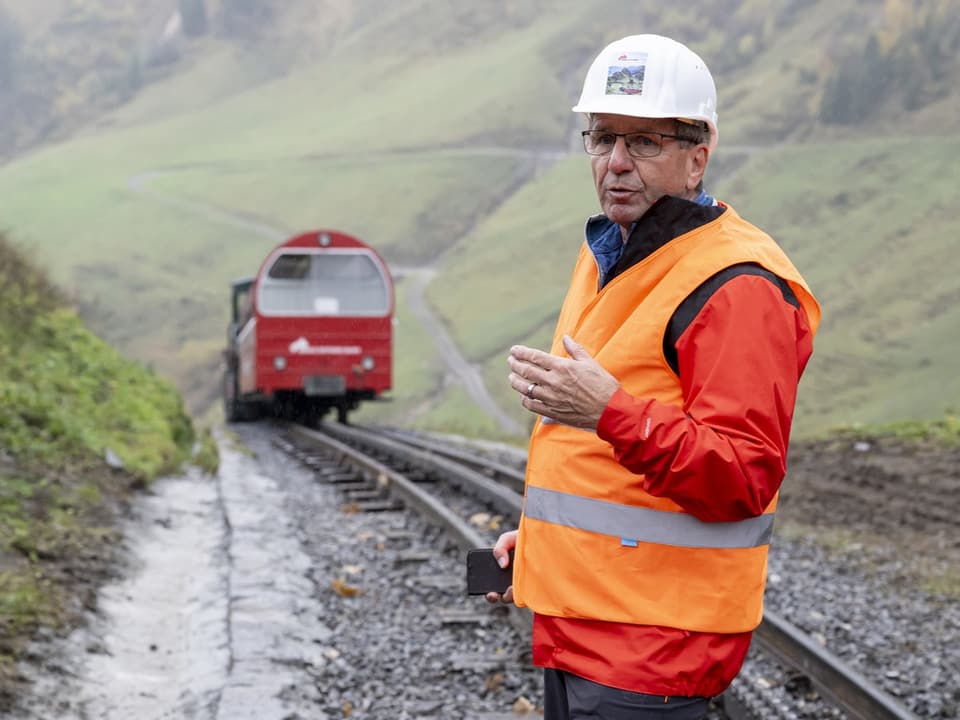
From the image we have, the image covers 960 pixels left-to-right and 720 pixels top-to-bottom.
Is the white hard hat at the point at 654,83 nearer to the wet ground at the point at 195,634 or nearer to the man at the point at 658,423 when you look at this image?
the man at the point at 658,423

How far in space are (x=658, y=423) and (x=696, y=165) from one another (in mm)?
683

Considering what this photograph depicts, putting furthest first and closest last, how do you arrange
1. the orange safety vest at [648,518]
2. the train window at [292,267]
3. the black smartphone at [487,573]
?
the train window at [292,267], the black smartphone at [487,573], the orange safety vest at [648,518]

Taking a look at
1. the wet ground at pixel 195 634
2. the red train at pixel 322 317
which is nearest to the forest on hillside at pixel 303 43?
the red train at pixel 322 317

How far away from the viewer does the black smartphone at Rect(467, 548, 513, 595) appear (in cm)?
286

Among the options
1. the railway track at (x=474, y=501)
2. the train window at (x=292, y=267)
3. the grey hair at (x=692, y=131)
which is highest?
the grey hair at (x=692, y=131)

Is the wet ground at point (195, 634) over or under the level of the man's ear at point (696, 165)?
under

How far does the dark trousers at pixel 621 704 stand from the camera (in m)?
2.35

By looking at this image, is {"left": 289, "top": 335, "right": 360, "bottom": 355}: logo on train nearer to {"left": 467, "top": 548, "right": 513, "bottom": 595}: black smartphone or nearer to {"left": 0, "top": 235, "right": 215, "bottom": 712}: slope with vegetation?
{"left": 0, "top": 235, "right": 215, "bottom": 712}: slope with vegetation

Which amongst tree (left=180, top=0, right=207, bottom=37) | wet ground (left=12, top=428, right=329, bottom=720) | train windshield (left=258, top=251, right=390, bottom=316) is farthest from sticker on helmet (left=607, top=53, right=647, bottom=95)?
tree (left=180, top=0, right=207, bottom=37)

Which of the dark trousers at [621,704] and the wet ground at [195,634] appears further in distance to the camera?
the wet ground at [195,634]

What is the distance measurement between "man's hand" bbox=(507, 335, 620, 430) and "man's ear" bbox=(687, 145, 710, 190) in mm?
477

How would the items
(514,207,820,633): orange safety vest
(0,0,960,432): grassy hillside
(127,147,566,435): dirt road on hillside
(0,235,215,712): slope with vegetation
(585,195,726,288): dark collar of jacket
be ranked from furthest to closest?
(127,147,566,435): dirt road on hillside < (0,0,960,432): grassy hillside < (0,235,215,712): slope with vegetation < (585,195,726,288): dark collar of jacket < (514,207,820,633): orange safety vest

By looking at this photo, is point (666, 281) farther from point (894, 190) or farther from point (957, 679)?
point (894, 190)

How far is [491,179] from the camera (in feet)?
281
